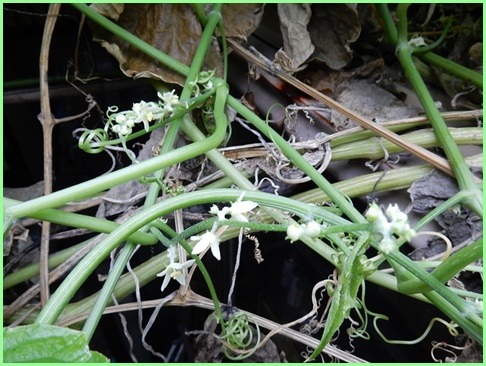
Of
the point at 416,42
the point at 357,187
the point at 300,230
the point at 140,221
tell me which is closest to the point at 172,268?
the point at 140,221

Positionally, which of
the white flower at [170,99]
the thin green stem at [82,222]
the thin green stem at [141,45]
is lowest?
the thin green stem at [82,222]

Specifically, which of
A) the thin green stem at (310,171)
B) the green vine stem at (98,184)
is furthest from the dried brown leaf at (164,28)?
the green vine stem at (98,184)

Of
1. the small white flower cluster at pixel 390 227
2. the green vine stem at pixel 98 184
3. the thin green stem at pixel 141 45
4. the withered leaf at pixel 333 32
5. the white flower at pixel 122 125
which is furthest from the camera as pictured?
the withered leaf at pixel 333 32

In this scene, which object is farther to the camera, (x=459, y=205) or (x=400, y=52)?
(x=400, y=52)

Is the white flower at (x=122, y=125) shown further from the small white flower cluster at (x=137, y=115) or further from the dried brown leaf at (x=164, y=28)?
the dried brown leaf at (x=164, y=28)

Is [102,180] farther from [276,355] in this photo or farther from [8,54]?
[8,54]

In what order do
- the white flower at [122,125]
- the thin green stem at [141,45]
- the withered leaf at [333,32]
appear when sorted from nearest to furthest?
the white flower at [122,125] < the thin green stem at [141,45] < the withered leaf at [333,32]

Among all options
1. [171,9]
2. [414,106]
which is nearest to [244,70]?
[171,9]

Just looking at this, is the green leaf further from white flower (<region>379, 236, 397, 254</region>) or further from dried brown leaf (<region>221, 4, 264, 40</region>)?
dried brown leaf (<region>221, 4, 264, 40</region>)

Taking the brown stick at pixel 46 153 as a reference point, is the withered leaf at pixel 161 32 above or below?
above
